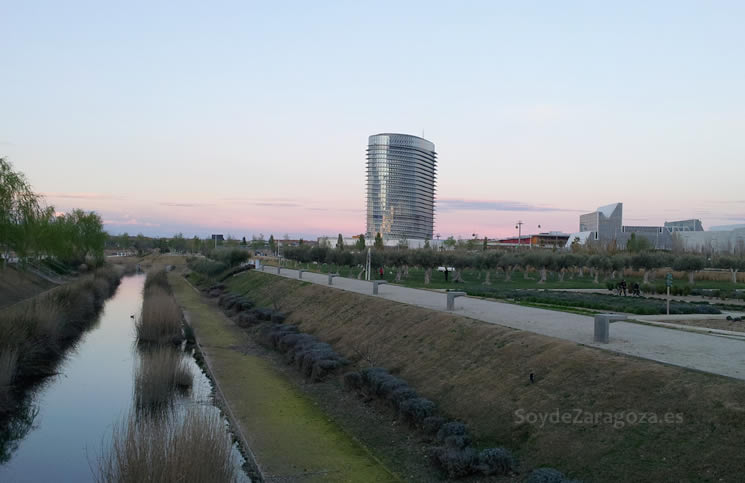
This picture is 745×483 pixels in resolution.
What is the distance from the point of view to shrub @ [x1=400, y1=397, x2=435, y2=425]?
11703mm

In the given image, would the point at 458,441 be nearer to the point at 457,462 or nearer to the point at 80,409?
the point at 457,462

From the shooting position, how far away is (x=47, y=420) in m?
14.5

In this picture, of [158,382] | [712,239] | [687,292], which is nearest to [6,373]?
[158,382]

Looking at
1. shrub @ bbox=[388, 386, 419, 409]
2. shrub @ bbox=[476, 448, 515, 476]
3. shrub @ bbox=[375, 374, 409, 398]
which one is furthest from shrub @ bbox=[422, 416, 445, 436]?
shrub @ bbox=[476, 448, 515, 476]

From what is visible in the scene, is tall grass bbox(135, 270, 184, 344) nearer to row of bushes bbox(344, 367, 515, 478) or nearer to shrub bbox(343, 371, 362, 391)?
shrub bbox(343, 371, 362, 391)

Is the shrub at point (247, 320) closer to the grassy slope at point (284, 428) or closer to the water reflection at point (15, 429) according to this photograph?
the grassy slope at point (284, 428)

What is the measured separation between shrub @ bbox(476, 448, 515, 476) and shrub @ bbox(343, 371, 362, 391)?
6161mm

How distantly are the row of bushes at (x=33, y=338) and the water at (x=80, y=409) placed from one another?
1.90 ft

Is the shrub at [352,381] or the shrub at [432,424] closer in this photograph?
the shrub at [432,424]

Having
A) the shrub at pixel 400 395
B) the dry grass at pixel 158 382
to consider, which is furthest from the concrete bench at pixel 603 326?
the dry grass at pixel 158 382

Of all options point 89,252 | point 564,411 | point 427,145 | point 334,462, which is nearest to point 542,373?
point 564,411

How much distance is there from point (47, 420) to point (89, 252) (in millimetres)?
60249

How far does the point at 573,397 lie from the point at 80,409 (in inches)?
504

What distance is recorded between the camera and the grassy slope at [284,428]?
10.1 meters
